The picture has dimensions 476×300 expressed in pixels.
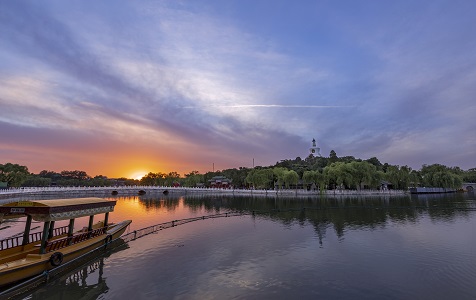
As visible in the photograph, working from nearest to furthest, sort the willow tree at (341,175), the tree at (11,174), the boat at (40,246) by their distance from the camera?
the boat at (40,246) → the willow tree at (341,175) → the tree at (11,174)

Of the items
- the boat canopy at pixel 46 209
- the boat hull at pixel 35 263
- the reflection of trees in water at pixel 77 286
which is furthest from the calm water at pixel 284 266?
the boat canopy at pixel 46 209

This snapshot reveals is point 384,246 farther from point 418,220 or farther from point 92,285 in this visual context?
point 92,285

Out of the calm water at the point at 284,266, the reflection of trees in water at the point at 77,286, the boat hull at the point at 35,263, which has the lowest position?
the reflection of trees in water at the point at 77,286

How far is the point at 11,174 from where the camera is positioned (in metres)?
89.2

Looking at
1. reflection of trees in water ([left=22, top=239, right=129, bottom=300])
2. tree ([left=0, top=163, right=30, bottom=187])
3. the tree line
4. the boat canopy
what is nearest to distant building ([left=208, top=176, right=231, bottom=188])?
the tree line

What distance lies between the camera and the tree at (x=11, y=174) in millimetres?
89000

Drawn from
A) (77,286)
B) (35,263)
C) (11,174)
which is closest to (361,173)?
(77,286)

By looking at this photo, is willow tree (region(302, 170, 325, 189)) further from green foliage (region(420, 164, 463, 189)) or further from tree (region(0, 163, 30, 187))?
tree (region(0, 163, 30, 187))

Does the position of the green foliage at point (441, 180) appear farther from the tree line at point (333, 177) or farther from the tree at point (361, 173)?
the tree at point (361, 173)

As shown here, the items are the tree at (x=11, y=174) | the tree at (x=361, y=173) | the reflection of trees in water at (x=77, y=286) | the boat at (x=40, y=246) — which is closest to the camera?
the reflection of trees in water at (x=77, y=286)

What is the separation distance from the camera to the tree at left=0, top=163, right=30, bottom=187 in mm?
89000

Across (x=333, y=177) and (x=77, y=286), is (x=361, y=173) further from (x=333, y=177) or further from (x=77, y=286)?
(x=77, y=286)

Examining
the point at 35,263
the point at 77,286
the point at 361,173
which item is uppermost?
the point at 361,173

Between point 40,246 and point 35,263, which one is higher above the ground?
point 40,246
